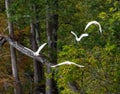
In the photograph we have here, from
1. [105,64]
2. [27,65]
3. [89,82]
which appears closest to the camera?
[105,64]

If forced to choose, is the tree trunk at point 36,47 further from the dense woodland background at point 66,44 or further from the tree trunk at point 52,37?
the tree trunk at point 52,37

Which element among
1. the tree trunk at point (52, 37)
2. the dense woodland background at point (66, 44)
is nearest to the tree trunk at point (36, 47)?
the dense woodland background at point (66, 44)

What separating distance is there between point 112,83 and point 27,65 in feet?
32.4

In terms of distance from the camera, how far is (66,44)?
12.0m

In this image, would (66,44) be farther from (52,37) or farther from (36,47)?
(36,47)

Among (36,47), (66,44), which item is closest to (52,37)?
(36,47)

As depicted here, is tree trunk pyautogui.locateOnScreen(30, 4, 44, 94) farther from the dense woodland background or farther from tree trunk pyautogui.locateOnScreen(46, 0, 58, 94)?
tree trunk pyautogui.locateOnScreen(46, 0, 58, 94)

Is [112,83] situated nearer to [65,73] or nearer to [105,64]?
[105,64]

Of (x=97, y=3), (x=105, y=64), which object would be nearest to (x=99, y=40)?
(x=105, y=64)

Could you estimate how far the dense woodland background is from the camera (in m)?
8.05

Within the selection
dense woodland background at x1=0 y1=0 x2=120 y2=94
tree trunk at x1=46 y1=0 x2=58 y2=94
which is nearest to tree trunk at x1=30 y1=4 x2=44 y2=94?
dense woodland background at x1=0 y1=0 x2=120 y2=94

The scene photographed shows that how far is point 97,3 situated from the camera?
12.1 m

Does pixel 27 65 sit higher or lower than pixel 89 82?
lower

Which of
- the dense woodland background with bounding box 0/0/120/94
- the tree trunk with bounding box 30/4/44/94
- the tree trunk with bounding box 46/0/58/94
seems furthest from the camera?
the tree trunk with bounding box 30/4/44/94
